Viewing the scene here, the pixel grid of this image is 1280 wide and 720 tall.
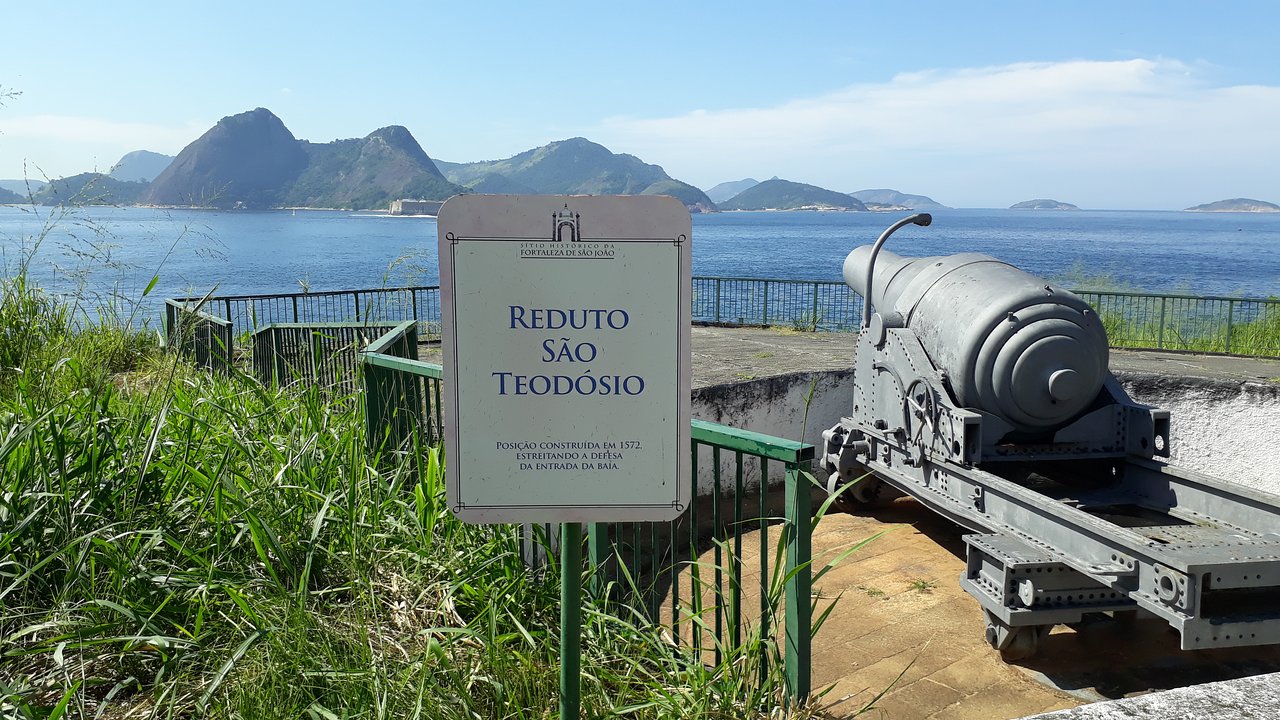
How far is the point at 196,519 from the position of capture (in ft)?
11.5

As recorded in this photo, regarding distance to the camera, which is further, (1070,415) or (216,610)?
(1070,415)

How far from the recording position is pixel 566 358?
2238 mm

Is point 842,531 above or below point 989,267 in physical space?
below

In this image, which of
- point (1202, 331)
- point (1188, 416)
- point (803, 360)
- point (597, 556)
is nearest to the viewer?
point (597, 556)

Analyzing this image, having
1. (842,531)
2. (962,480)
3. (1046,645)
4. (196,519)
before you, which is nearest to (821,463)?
(842,531)

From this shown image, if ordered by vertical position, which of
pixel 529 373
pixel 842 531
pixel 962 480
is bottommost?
pixel 842 531

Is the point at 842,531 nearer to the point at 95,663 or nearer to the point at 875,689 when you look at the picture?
the point at 875,689

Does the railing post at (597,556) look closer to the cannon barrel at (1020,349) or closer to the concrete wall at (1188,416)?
the cannon barrel at (1020,349)

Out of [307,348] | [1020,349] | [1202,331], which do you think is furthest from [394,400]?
[1202,331]

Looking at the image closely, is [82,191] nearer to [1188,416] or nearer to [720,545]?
[720,545]

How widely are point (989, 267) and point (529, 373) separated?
5963mm

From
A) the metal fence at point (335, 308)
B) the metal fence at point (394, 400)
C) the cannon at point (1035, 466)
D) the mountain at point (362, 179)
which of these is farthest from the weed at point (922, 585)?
the mountain at point (362, 179)

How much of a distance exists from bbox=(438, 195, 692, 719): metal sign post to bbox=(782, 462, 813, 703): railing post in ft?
2.14

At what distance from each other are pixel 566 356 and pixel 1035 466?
241 inches
